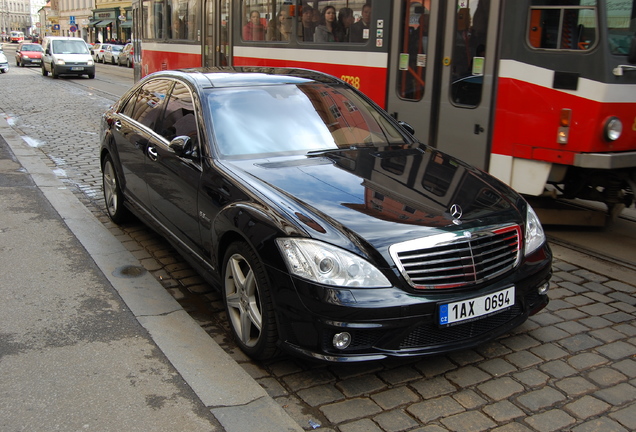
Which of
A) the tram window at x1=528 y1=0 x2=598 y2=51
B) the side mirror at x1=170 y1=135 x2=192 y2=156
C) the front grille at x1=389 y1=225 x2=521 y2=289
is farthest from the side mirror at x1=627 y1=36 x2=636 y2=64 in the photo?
the side mirror at x1=170 y1=135 x2=192 y2=156

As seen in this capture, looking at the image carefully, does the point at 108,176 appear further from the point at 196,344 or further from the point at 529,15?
the point at 529,15

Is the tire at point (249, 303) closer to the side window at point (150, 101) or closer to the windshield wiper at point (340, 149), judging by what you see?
the windshield wiper at point (340, 149)

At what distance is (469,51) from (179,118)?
3490 mm

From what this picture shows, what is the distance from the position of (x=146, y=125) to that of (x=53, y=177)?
3.74 meters

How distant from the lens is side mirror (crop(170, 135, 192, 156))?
184 inches

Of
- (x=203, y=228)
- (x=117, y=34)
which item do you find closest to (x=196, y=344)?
(x=203, y=228)

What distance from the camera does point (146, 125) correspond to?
5.86 m

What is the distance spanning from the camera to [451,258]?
358 cm

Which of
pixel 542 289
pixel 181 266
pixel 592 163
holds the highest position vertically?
pixel 592 163

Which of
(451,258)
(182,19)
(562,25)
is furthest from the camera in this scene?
(182,19)

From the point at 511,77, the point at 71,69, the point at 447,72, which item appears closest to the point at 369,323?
the point at 511,77

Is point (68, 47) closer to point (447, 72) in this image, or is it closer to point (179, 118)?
point (447, 72)

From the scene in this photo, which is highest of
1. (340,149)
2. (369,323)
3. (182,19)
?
(182,19)

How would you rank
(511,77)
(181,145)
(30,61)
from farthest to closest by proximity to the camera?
(30,61)
(511,77)
(181,145)
